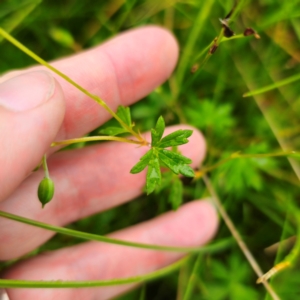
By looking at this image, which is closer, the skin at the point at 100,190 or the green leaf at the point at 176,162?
the green leaf at the point at 176,162

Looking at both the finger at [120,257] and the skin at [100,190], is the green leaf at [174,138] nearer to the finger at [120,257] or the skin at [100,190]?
the skin at [100,190]

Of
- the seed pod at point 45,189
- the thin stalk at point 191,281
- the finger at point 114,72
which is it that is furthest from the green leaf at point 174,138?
the thin stalk at point 191,281

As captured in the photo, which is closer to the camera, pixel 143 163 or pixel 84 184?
pixel 143 163

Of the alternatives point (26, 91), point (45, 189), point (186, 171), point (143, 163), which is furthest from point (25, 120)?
point (186, 171)

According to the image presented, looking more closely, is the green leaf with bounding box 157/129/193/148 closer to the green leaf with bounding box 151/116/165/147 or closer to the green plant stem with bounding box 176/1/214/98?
the green leaf with bounding box 151/116/165/147

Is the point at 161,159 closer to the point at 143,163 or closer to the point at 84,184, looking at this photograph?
the point at 143,163
